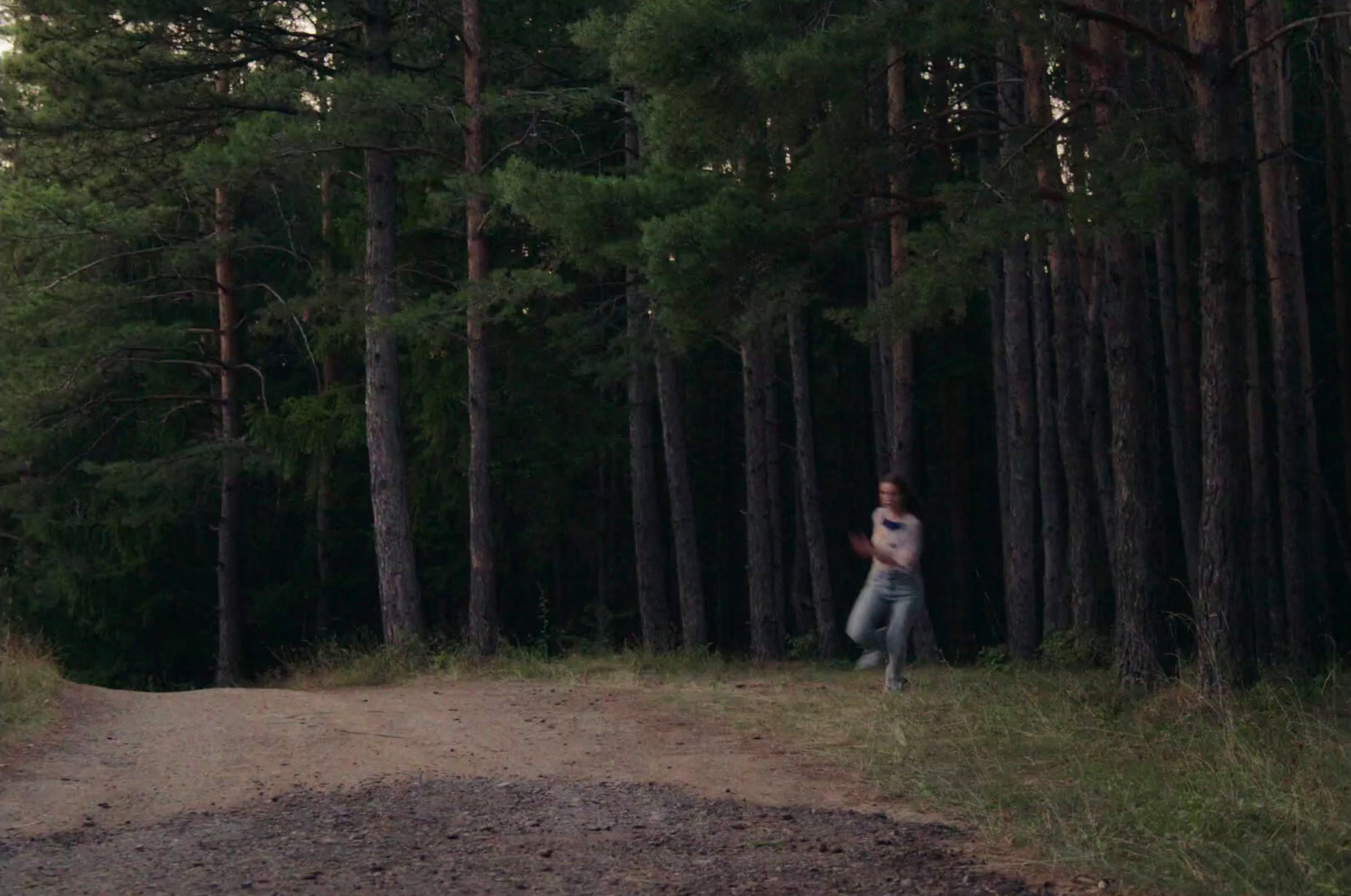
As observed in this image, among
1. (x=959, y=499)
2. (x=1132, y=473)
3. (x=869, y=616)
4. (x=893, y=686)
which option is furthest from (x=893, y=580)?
(x=959, y=499)

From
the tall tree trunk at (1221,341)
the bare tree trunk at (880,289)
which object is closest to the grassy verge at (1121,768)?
the tall tree trunk at (1221,341)

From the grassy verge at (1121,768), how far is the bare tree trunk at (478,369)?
7.40 m

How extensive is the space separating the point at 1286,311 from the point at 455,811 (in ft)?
47.4

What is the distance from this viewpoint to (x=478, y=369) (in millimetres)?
20000

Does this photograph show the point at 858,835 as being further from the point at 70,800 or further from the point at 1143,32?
the point at 1143,32

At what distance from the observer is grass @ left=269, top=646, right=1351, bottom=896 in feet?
21.0

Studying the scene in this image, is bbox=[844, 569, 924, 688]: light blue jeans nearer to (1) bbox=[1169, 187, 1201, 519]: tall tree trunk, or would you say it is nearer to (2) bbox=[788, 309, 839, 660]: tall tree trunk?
(1) bbox=[1169, 187, 1201, 519]: tall tree trunk

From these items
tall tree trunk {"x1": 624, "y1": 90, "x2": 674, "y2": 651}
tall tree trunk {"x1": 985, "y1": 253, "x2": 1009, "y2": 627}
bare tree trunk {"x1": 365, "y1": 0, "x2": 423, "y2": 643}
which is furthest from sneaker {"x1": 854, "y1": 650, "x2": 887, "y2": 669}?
tall tree trunk {"x1": 985, "y1": 253, "x2": 1009, "y2": 627}

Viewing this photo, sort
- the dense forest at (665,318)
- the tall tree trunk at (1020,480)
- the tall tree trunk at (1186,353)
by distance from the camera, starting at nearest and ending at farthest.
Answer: the dense forest at (665,318) < the tall tree trunk at (1020,480) < the tall tree trunk at (1186,353)

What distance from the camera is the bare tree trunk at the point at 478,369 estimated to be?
1964 cm

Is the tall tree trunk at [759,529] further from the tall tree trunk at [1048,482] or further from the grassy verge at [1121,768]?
the grassy verge at [1121,768]

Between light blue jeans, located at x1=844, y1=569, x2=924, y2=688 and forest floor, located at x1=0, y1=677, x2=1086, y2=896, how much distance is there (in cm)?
150

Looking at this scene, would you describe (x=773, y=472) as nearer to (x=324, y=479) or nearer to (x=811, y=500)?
(x=811, y=500)

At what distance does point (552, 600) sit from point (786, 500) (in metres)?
6.52
